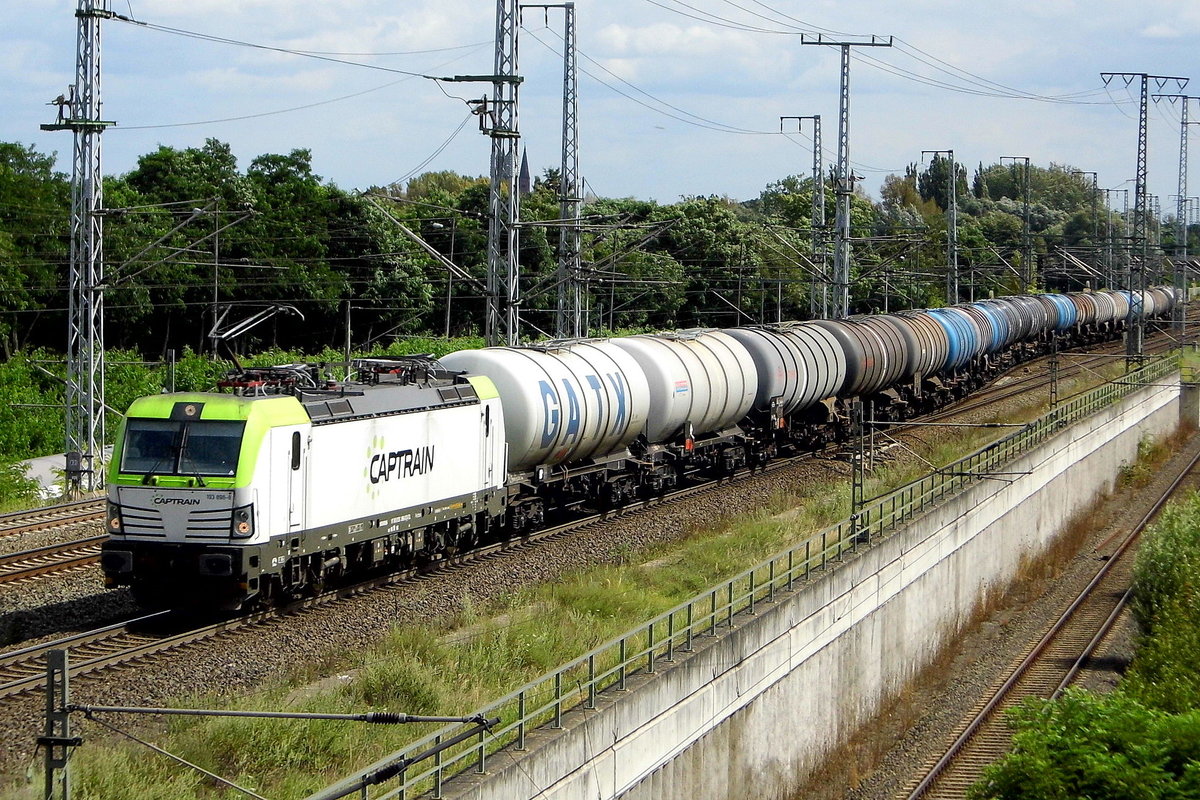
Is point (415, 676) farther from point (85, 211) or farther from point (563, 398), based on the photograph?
point (85, 211)

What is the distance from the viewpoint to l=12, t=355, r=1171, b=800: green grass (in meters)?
12.8

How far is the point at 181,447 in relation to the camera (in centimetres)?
1869

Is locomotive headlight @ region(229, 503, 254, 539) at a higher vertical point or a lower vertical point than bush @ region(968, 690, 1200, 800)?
higher

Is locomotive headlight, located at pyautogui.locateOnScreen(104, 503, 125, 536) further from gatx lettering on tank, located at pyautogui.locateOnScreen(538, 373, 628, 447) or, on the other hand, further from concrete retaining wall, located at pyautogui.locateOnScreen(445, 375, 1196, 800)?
gatx lettering on tank, located at pyautogui.locateOnScreen(538, 373, 628, 447)

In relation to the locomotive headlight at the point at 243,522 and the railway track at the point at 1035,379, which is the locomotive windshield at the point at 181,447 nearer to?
the locomotive headlight at the point at 243,522

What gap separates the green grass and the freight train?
2122mm

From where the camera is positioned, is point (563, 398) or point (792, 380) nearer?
point (563, 398)

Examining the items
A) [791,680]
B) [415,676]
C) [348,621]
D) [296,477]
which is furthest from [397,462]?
[791,680]

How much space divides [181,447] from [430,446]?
199 inches

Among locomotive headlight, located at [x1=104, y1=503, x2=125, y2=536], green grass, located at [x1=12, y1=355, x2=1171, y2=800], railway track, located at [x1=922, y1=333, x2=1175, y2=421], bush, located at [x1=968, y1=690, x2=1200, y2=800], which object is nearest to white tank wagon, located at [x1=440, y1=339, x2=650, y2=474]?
green grass, located at [x1=12, y1=355, x2=1171, y2=800]

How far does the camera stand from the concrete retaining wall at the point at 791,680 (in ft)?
47.2

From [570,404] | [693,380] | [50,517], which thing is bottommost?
[50,517]

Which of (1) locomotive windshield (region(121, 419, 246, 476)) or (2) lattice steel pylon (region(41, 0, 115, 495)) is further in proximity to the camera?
(2) lattice steel pylon (region(41, 0, 115, 495))

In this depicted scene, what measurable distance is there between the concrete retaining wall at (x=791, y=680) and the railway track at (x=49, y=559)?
11267mm
